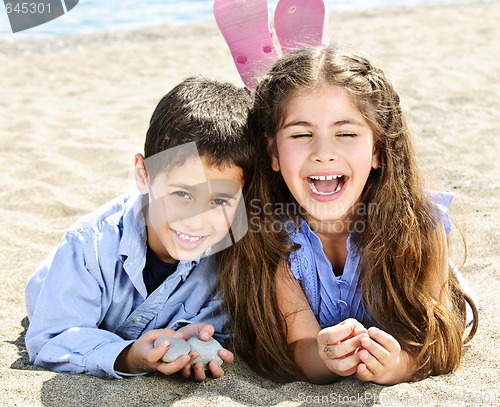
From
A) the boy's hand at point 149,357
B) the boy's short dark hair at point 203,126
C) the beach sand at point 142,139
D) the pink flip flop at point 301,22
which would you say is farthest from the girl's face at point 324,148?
the boy's hand at point 149,357

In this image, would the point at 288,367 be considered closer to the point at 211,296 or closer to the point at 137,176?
the point at 211,296

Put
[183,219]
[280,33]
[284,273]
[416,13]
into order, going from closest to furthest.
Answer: [183,219] < [284,273] < [280,33] < [416,13]

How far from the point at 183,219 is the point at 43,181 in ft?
6.55

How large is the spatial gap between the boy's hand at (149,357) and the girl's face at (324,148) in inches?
26.9

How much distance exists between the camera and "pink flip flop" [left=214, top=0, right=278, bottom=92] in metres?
3.15

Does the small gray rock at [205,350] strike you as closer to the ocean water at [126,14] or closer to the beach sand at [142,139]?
the beach sand at [142,139]

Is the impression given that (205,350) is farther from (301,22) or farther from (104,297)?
(301,22)

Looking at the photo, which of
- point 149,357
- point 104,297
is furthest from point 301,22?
point 149,357

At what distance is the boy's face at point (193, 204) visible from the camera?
8.34 ft

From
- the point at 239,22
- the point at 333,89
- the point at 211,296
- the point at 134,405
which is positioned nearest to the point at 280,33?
the point at 239,22

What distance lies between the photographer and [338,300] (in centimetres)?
279

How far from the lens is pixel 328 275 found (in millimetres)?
2781

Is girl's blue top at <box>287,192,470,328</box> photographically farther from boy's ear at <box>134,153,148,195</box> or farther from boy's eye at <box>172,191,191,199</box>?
boy's ear at <box>134,153,148,195</box>

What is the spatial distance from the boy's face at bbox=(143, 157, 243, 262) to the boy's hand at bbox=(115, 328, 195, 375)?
32 centimetres
